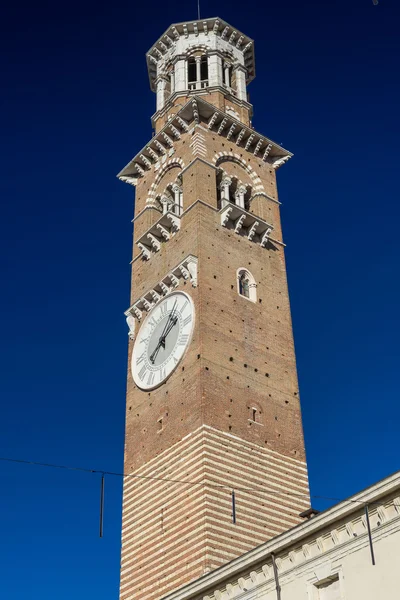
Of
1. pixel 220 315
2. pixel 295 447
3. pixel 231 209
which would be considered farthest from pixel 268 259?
pixel 295 447

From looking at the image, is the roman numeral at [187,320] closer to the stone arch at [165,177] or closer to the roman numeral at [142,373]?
the roman numeral at [142,373]

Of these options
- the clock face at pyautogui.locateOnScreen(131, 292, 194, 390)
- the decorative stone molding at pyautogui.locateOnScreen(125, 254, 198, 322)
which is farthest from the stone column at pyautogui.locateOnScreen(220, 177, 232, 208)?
the clock face at pyautogui.locateOnScreen(131, 292, 194, 390)

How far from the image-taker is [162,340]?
26.8m

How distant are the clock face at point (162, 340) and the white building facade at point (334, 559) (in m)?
9.65

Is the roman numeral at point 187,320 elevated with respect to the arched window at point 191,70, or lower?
lower

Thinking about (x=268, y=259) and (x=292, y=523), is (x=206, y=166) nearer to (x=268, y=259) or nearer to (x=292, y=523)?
(x=268, y=259)

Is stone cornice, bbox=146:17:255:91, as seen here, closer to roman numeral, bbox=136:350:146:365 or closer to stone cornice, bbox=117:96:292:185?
stone cornice, bbox=117:96:292:185

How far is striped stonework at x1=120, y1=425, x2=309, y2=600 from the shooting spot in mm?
21766

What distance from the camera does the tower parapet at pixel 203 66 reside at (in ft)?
110

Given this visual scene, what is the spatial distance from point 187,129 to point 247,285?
6839 mm

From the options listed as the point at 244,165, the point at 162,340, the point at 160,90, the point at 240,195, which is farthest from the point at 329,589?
the point at 160,90

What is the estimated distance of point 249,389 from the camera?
2514 centimetres

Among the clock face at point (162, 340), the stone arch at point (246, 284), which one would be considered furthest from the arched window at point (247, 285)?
the clock face at point (162, 340)

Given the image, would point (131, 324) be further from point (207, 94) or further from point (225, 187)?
point (207, 94)
